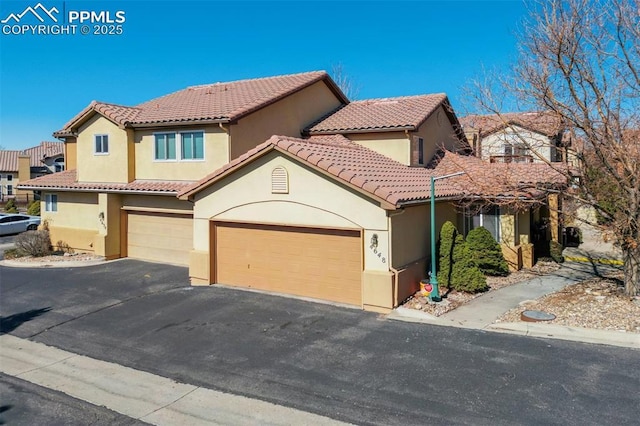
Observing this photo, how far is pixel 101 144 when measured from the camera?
20047mm

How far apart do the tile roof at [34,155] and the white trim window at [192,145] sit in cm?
4810

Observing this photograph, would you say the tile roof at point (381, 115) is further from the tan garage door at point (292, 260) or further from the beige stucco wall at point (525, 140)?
the tan garage door at point (292, 260)

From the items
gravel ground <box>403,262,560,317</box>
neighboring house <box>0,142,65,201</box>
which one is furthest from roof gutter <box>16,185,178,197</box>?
neighboring house <box>0,142,65,201</box>

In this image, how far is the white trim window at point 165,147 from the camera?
59.9ft

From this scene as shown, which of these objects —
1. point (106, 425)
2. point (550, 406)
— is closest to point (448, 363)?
point (550, 406)

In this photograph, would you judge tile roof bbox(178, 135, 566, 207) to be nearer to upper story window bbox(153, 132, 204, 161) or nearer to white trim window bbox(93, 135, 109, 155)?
upper story window bbox(153, 132, 204, 161)

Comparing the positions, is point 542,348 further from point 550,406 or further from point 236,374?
point 236,374

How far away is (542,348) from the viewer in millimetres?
9094

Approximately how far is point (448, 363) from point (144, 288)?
33.0 ft

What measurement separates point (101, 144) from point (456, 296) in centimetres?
1604

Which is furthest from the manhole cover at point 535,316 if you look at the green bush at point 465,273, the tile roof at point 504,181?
the tile roof at point 504,181

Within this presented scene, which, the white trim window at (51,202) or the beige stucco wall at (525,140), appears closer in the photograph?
the beige stucco wall at (525,140)

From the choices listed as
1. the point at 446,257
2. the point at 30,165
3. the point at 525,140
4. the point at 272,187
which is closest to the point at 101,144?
the point at 272,187

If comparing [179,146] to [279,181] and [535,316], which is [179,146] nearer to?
[279,181]
